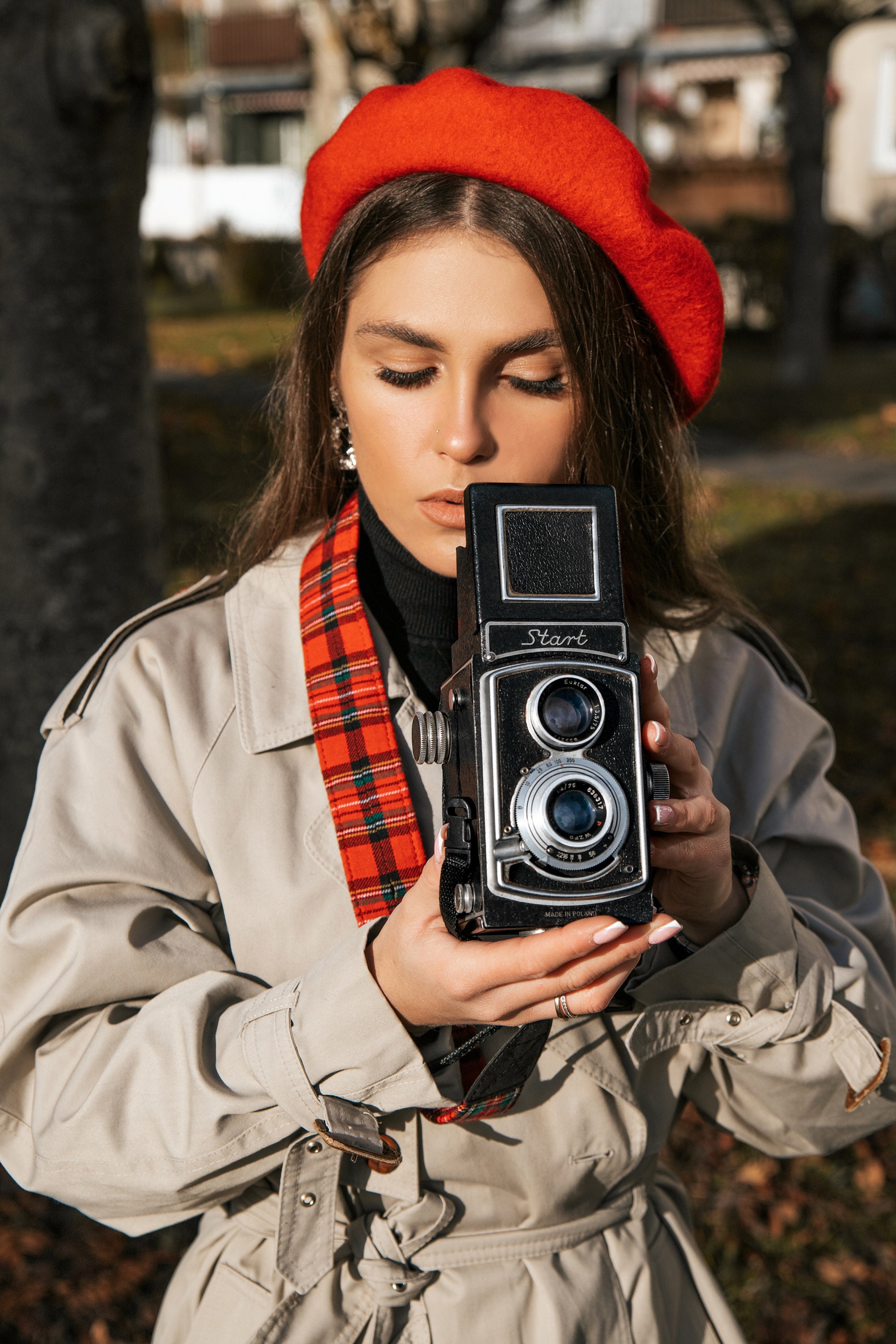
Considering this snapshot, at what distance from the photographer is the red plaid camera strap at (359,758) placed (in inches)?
72.6

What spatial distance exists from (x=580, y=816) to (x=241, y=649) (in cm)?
73

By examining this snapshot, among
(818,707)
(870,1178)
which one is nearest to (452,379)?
(870,1178)

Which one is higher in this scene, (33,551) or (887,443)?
(33,551)

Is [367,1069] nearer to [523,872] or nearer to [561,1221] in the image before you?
[523,872]

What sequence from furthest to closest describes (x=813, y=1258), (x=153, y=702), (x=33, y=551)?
(x=813, y=1258), (x=33, y=551), (x=153, y=702)

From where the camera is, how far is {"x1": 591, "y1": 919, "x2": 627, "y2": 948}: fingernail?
4.79 feet

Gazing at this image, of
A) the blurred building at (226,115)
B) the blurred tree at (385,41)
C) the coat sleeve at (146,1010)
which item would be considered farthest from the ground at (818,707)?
the blurred building at (226,115)

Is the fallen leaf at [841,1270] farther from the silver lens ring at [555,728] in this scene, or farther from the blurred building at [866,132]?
the blurred building at [866,132]

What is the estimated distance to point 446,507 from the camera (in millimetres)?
1933

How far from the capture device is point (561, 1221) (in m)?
1.94

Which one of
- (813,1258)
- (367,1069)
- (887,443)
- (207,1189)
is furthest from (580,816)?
(887,443)

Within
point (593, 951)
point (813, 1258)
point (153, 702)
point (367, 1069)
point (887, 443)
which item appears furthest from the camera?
point (887, 443)

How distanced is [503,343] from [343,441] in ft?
1.51

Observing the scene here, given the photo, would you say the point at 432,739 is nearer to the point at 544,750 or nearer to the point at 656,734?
the point at 544,750
